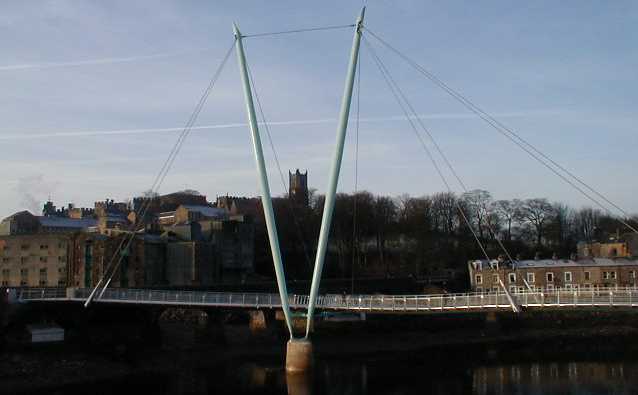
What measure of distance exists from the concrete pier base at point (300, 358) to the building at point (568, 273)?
136 ft

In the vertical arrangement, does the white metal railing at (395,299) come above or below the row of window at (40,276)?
below

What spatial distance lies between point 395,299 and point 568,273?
3905cm

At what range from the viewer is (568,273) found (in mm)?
81562

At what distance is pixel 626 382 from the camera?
1794 inches

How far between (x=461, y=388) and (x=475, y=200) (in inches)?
3314

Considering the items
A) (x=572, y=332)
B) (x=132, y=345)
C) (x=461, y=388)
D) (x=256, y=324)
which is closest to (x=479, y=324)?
(x=572, y=332)

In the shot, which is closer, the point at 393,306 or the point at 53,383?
the point at 53,383

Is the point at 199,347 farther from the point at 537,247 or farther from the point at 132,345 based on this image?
the point at 537,247

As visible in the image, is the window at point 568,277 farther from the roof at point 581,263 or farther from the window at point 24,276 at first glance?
the window at point 24,276

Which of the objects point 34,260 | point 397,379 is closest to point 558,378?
point 397,379

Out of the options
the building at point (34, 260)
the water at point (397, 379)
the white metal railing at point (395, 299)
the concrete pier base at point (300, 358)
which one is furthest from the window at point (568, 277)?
the building at point (34, 260)

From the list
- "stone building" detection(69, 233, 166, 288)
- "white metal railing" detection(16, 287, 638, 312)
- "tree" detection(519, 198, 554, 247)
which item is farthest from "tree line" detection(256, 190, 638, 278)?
"white metal railing" detection(16, 287, 638, 312)

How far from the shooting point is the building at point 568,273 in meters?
80.0

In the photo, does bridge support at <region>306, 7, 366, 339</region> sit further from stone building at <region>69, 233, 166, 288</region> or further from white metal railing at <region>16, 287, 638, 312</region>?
stone building at <region>69, 233, 166, 288</region>
